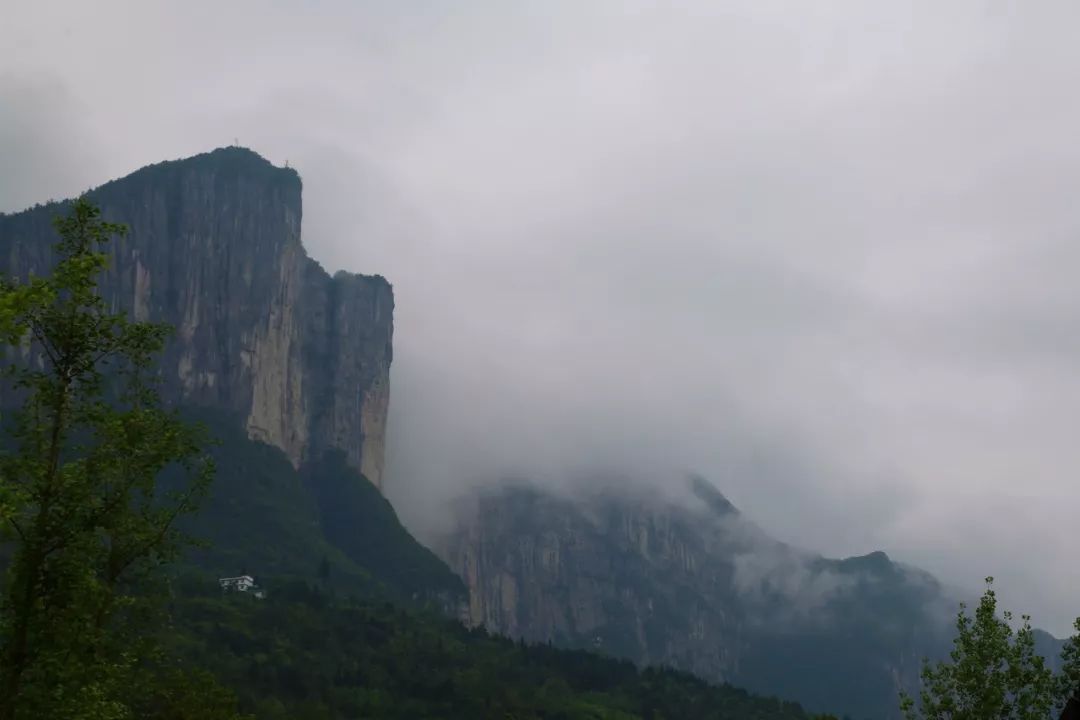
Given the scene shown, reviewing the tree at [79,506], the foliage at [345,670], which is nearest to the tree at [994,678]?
the tree at [79,506]

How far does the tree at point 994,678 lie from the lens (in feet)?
Result: 115

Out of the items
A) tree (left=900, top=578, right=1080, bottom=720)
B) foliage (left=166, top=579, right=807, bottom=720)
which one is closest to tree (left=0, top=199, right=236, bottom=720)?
tree (left=900, top=578, right=1080, bottom=720)

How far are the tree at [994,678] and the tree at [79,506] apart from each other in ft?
85.1

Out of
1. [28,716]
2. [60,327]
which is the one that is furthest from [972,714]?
[60,327]

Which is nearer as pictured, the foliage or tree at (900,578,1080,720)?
tree at (900,578,1080,720)

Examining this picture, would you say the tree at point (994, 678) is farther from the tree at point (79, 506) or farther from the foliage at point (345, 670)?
the foliage at point (345, 670)

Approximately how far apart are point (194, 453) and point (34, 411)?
15.7 ft

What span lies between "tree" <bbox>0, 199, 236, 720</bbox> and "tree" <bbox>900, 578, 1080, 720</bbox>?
85.1 ft

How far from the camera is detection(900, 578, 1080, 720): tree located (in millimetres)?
35188

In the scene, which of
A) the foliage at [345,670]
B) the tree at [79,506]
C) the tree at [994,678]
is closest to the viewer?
the tree at [79,506]

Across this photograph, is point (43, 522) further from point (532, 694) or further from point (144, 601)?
point (532, 694)

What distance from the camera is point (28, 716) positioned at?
2562 cm

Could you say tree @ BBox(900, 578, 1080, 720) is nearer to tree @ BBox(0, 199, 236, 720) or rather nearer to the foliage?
tree @ BBox(0, 199, 236, 720)

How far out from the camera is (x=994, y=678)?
35812 millimetres
